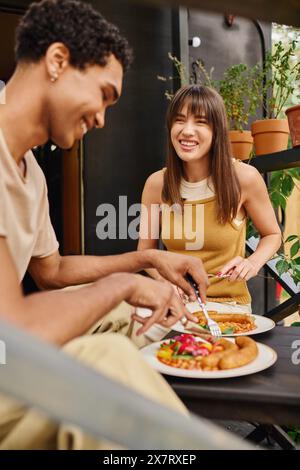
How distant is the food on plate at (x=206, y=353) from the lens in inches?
39.4

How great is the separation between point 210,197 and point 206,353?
3.71 ft

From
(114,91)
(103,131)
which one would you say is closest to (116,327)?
(114,91)

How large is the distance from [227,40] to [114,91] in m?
3.12

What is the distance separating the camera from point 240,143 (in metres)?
2.81

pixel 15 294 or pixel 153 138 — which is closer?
pixel 15 294

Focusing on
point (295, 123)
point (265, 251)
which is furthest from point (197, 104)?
point (265, 251)

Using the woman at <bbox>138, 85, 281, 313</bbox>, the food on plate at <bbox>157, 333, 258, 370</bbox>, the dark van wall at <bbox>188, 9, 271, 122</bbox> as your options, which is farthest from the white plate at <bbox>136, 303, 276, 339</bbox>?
the dark van wall at <bbox>188, 9, 271, 122</bbox>

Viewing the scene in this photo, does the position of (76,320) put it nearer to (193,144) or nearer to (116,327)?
(116,327)

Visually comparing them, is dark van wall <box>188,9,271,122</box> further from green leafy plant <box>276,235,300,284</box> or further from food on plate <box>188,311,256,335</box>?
A: food on plate <box>188,311,256,335</box>

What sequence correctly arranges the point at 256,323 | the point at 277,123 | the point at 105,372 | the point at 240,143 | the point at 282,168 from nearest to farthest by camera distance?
the point at 105,372
the point at 256,323
the point at 282,168
the point at 277,123
the point at 240,143

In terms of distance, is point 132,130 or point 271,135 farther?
point 132,130

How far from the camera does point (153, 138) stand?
3500mm

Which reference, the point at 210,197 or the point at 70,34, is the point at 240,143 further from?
the point at 70,34

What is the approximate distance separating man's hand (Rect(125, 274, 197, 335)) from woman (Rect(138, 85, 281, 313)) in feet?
3.04
